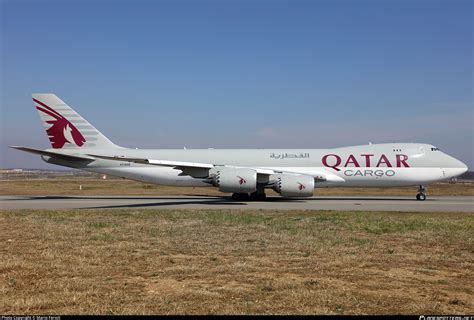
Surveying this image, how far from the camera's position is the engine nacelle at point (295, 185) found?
88.2 ft

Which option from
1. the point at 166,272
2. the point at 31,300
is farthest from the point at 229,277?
the point at 31,300

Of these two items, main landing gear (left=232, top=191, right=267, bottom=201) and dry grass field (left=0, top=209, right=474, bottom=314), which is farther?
main landing gear (left=232, top=191, right=267, bottom=201)

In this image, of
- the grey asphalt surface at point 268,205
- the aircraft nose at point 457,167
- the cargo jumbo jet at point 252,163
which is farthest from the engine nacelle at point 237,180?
the aircraft nose at point 457,167

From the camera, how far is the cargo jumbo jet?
90.4 feet

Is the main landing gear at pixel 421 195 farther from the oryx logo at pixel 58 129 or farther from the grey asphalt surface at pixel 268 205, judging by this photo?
the oryx logo at pixel 58 129

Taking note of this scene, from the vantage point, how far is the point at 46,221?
15867mm

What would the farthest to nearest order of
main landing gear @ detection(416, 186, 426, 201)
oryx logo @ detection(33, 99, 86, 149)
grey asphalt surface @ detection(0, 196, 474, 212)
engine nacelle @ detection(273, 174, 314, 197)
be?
oryx logo @ detection(33, 99, 86, 149) < main landing gear @ detection(416, 186, 426, 201) < engine nacelle @ detection(273, 174, 314, 197) < grey asphalt surface @ detection(0, 196, 474, 212)

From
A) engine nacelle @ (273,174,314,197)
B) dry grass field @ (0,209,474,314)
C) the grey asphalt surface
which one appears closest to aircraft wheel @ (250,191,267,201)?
the grey asphalt surface

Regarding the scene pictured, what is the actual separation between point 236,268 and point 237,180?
60.9 ft

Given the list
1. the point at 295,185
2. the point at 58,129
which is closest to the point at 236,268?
the point at 295,185

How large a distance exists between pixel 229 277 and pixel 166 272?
126 centimetres

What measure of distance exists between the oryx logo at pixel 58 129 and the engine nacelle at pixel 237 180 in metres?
12.1

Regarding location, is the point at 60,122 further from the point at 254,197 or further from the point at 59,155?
the point at 254,197

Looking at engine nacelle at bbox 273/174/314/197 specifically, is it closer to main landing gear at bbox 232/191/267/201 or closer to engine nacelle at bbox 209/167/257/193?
engine nacelle at bbox 209/167/257/193
